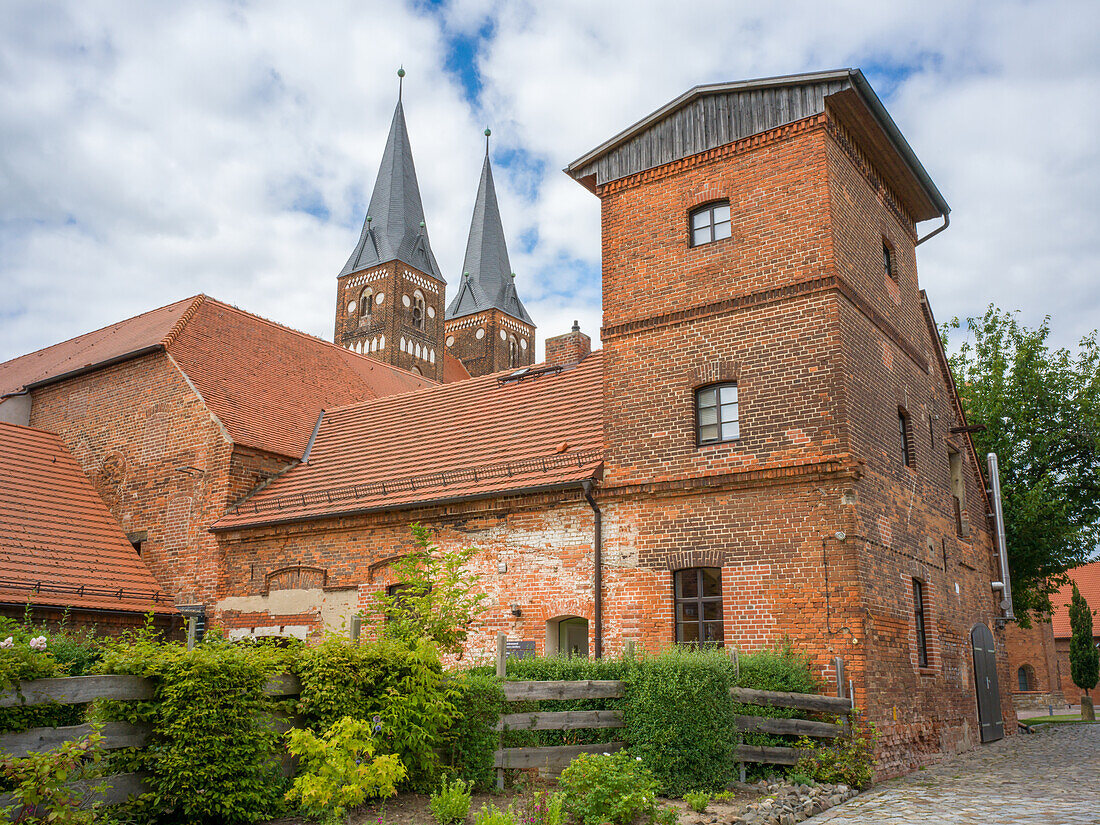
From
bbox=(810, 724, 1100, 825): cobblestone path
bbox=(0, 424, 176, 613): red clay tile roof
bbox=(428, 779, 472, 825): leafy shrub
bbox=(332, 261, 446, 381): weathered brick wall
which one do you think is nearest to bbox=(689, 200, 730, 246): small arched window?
bbox=(810, 724, 1100, 825): cobblestone path

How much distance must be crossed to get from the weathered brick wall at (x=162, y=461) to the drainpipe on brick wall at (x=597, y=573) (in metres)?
8.58

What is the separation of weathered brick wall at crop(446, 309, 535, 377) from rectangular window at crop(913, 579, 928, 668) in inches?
2003

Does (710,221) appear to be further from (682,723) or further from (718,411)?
(682,723)

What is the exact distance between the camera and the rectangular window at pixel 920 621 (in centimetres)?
1417

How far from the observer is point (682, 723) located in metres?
9.28

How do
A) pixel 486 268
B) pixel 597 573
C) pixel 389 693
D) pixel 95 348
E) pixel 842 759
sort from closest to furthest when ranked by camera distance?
1. pixel 389 693
2. pixel 842 759
3. pixel 597 573
4. pixel 95 348
5. pixel 486 268

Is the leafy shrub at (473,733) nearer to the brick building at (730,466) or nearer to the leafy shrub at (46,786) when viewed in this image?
the leafy shrub at (46,786)

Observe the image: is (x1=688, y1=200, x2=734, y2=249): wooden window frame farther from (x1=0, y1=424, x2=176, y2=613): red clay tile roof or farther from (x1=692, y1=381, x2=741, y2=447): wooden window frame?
(x1=0, y1=424, x2=176, y2=613): red clay tile roof

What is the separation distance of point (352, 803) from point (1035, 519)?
19.9 meters

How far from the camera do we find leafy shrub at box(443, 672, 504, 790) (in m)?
8.66

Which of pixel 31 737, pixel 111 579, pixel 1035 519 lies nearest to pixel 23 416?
pixel 111 579

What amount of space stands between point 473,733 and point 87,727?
11.9 ft

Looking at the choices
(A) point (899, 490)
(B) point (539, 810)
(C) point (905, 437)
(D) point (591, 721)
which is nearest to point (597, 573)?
(D) point (591, 721)

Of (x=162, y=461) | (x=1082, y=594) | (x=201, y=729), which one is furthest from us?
(x=1082, y=594)
